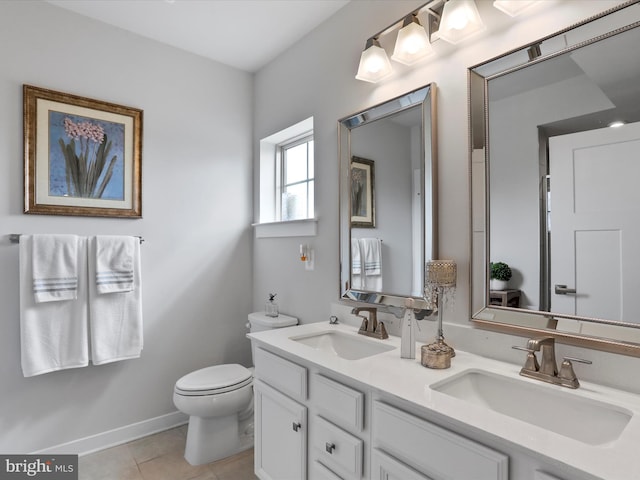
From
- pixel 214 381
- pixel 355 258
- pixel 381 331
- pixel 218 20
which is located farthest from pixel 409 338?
pixel 218 20

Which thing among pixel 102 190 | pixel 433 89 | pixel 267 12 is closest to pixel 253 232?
pixel 102 190

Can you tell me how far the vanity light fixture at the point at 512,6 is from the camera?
128 centimetres

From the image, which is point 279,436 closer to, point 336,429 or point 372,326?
point 336,429

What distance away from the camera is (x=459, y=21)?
141 cm

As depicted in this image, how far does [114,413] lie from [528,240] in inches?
97.9

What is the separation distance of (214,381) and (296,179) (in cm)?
149

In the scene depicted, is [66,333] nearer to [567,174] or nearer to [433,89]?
[433,89]

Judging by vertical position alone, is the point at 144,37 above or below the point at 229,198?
above

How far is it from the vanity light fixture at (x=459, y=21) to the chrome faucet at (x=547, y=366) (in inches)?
Result: 45.5

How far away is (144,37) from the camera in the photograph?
2.40 metres

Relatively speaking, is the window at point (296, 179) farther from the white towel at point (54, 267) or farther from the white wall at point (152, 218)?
the white towel at point (54, 267)

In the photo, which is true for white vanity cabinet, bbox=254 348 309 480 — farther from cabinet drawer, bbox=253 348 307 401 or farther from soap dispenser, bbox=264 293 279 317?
soap dispenser, bbox=264 293 279 317

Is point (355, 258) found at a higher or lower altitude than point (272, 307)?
higher

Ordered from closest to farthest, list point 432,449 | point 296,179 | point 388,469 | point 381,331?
point 432,449
point 388,469
point 381,331
point 296,179
